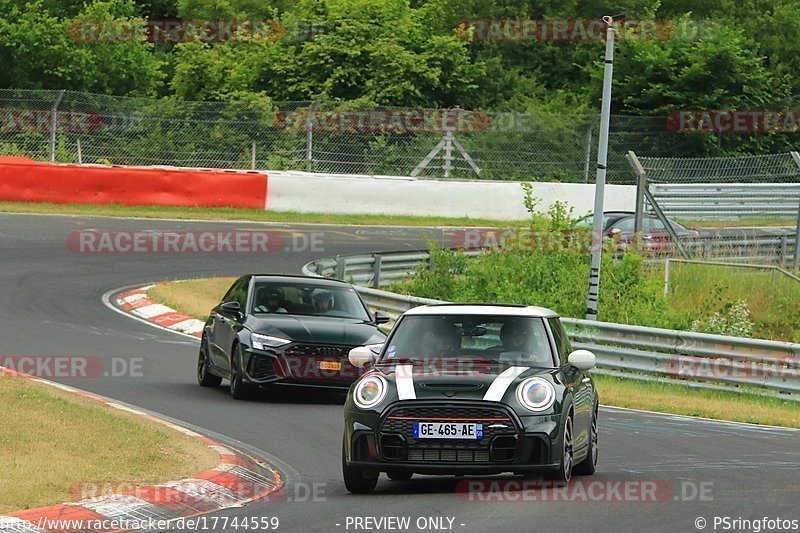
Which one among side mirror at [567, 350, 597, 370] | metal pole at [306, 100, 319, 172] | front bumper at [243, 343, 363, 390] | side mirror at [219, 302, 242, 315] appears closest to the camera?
side mirror at [567, 350, 597, 370]

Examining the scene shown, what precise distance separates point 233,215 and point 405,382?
2636 cm

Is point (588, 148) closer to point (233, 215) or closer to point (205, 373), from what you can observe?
point (233, 215)

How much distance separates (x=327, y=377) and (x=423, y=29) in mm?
35524

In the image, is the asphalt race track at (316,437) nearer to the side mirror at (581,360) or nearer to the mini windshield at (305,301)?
the side mirror at (581,360)

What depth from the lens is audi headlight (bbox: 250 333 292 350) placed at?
16.1m

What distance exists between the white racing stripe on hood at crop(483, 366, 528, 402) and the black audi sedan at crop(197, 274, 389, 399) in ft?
18.6

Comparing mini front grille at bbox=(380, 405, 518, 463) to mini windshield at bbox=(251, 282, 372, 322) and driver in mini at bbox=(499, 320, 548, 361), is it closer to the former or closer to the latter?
driver in mini at bbox=(499, 320, 548, 361)

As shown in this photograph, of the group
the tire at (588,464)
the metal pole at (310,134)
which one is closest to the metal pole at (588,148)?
the metal pole at (310,134)

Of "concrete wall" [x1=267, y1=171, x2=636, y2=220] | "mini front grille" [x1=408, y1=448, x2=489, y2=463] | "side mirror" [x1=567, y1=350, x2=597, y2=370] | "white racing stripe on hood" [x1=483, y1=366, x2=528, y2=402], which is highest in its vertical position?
"concrete wall" [x1=267, y1=171, x2=636, y2=220]

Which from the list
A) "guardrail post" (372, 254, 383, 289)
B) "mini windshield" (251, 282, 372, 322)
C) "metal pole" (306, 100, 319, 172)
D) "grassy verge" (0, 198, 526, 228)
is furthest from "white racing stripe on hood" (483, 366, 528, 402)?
"metal pole" (306, 100, 319, 172)

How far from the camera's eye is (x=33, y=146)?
36.1 m

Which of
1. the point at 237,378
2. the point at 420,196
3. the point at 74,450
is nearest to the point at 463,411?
the point at 74,450

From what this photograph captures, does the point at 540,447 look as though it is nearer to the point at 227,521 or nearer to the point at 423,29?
the point at 227,521

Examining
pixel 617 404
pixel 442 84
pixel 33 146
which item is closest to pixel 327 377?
pixel 617 404
